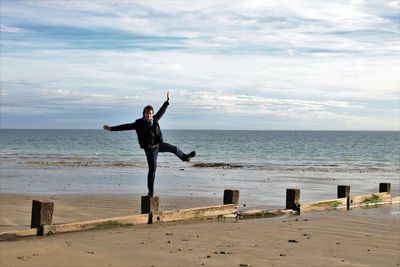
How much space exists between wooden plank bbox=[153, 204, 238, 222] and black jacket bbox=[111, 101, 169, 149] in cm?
141

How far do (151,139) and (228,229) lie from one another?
2.32 metres

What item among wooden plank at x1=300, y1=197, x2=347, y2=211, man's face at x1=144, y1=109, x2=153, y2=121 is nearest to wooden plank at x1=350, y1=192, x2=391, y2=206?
wooden plank at x1=300, y1=197, x2=347, y2=211

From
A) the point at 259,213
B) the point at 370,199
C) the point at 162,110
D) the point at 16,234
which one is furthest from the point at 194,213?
the point at 370,199

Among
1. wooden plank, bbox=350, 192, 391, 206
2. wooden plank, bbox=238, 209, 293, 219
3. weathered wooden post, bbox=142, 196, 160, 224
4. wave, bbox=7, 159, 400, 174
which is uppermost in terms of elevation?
weathered wooden post, bbox=142, 196, 160, 224

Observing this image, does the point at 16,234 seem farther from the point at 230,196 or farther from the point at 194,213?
the point at 230,196

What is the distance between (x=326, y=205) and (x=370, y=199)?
1908 mm

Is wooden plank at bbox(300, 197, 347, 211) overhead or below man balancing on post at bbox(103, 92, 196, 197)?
below

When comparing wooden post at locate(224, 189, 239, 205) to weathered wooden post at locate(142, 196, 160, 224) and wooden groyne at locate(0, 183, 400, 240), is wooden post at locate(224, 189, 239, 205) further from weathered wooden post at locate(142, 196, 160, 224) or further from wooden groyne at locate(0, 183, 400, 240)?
weathered wooden post at locate(142, 196, 160, 224)

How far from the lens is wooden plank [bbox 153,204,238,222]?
10859mm

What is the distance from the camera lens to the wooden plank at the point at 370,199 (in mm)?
14604

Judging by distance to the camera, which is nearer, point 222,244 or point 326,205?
point 222,244

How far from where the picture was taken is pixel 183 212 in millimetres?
11172

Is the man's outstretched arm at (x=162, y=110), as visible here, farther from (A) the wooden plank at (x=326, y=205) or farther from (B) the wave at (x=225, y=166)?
(B) the wave at (x=225, y=166)

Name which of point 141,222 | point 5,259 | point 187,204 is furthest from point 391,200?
point 5,259
